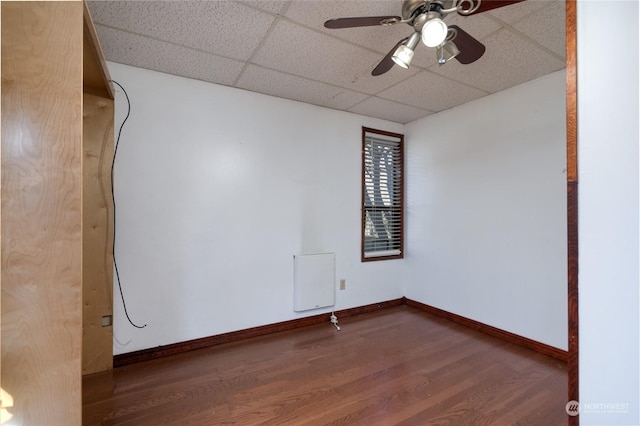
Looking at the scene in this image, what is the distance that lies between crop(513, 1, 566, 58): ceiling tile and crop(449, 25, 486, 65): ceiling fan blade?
1.34 ft

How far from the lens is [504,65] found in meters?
2.31

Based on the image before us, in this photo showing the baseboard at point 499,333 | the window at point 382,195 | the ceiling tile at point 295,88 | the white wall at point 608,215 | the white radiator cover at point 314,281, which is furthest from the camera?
the window at point 382,195

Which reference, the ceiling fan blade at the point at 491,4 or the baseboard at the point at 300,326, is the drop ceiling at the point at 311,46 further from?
the baseboard at the point at 300,326

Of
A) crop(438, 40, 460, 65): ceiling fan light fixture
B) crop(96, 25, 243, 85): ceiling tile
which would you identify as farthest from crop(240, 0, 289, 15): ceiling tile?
crop(438, 40, 460, 65): ceiling fan light fixture

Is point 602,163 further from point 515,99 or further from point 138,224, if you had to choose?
point 138,224

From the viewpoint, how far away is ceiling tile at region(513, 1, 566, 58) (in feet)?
5.50

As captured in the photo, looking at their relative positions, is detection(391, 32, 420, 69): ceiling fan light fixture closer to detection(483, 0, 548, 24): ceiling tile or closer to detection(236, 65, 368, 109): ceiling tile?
detection(483, 0, 548, 24): ceiling tile

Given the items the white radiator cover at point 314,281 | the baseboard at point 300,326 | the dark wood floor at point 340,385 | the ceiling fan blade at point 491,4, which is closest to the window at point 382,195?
the white radiator cover at point 314,281

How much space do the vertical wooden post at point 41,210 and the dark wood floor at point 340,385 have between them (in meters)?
0.90

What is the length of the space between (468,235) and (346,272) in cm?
145

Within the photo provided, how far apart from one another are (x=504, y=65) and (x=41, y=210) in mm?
3132

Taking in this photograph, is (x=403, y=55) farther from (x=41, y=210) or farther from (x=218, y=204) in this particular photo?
(x=218, y=204)

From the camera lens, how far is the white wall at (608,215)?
724 mm

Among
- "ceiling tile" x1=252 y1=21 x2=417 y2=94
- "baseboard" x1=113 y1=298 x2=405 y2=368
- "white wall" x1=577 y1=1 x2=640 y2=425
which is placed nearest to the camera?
"white wall" x1=577 y1=1 x2=640 y2=425
